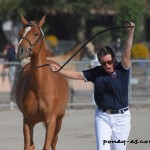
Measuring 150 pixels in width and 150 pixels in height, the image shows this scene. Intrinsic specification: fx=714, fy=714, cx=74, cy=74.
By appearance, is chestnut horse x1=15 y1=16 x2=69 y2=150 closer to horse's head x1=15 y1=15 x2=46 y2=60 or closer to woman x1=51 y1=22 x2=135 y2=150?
horse's head x1=15 y1=15 x2=46 y2=60

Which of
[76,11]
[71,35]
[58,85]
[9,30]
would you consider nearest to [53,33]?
[71,35]

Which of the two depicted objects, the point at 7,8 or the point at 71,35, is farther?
the point at 71,35

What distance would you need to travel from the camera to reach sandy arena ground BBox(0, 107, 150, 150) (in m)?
12.5

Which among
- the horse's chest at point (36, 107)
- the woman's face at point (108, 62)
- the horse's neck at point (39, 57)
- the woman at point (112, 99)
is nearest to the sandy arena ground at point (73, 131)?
the horse's chest at point (36, 107)

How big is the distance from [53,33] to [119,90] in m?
47.5

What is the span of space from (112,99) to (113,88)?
0.15 m

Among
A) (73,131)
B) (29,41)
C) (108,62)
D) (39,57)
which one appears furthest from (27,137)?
(73,131)

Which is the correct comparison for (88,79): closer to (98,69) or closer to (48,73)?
(98,69)

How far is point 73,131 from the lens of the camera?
14508 mm

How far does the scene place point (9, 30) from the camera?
38000 mm

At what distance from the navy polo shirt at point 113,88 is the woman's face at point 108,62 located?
84mm

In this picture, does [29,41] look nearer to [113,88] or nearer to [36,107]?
[36,107]

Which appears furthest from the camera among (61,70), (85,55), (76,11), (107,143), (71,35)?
(71,35)

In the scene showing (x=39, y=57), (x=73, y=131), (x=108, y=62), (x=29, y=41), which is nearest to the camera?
(x=108, y=62)
